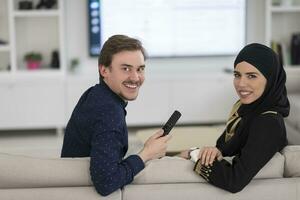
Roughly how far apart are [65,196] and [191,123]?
4.14 metres

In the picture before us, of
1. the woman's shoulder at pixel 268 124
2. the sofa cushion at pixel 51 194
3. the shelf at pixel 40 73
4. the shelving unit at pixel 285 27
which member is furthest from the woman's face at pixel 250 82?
the shelving unit at pixel 285 27

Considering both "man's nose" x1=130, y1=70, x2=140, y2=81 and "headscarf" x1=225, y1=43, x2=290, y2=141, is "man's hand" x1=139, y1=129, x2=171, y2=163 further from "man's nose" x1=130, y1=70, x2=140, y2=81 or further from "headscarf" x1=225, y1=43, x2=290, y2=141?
"headscarf" x1=225, y1=43, x2=290, y2=141

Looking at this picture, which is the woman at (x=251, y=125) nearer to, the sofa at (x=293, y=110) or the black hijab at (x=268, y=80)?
the black hijab at (x=268, y=80)

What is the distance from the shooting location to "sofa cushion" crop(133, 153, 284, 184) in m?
2.00

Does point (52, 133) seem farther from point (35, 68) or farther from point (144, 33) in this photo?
point (144, 33)

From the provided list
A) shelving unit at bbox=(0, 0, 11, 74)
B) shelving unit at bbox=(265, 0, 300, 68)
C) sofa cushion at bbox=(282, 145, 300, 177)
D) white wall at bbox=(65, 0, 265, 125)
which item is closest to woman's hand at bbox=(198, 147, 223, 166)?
sofa cushion at bbox=(282, 145, 300, 177)

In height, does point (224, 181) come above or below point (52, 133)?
above

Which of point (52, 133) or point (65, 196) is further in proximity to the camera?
point (52, 133)

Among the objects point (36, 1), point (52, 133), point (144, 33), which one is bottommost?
point (52, 133)

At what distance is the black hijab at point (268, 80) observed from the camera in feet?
7.11

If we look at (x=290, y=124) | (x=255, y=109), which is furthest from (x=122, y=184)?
(x=290, y=124)

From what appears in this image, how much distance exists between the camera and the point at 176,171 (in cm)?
201

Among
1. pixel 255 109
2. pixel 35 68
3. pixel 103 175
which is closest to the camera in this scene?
pixel 103 175

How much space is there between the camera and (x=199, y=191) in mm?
1975
